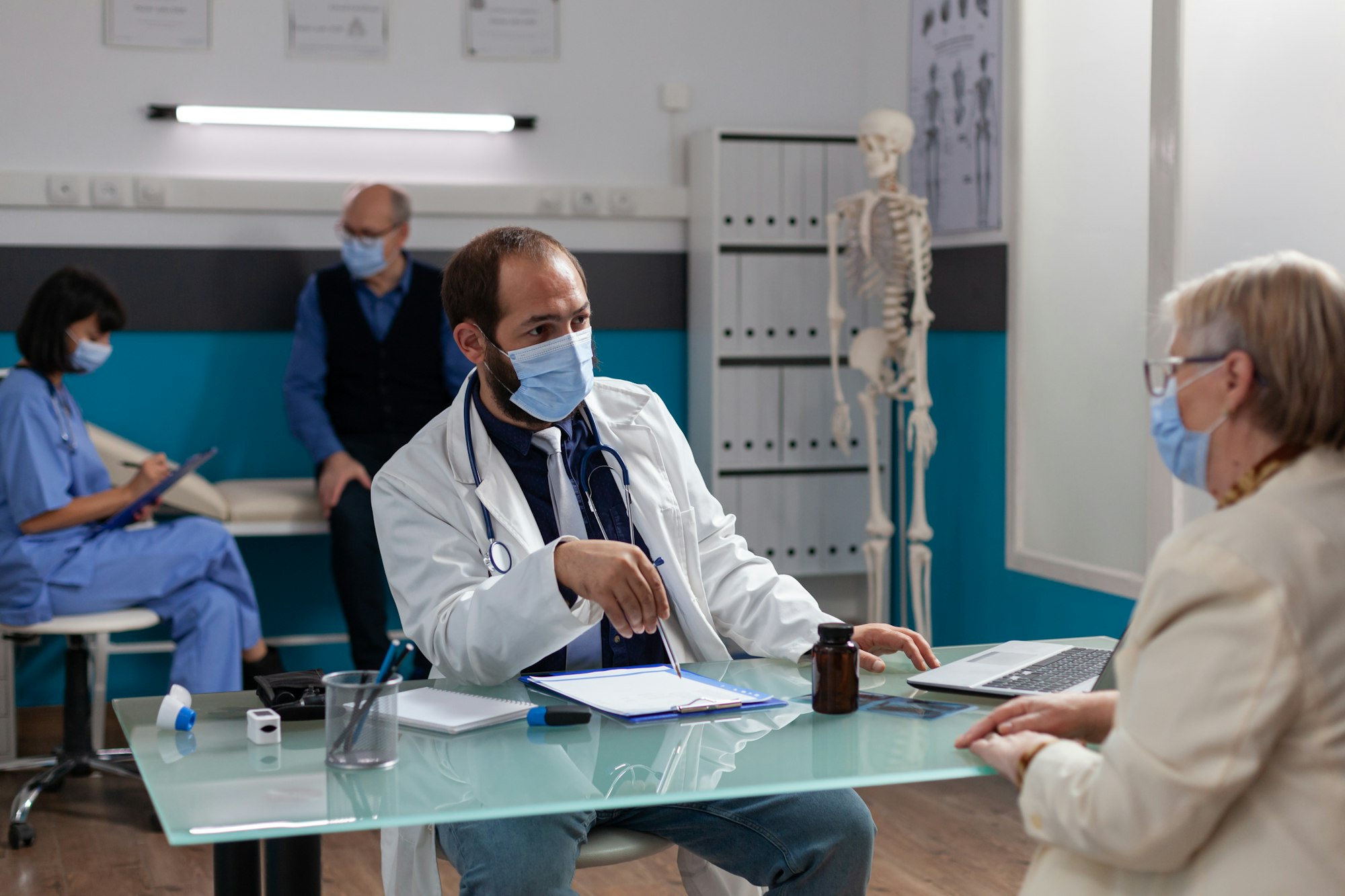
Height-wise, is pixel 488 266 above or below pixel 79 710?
above

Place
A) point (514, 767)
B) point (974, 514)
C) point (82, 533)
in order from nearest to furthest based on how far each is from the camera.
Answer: point (514, 767) < point (82, 533) < point (974, 514)

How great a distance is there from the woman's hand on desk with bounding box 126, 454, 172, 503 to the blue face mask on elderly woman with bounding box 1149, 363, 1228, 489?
287 centimetres

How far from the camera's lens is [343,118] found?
14.6 feet

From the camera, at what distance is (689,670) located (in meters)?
1.86

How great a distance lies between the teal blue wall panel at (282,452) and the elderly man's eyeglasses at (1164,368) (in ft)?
9.28

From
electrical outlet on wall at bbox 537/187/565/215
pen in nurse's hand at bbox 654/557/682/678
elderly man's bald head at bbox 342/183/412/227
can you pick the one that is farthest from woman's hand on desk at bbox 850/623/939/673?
electrical outlet on wall at bbox 537/187/565/215

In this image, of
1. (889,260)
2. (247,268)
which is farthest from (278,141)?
(889,260)

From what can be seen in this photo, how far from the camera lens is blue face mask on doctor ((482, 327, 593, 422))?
6.73 feet

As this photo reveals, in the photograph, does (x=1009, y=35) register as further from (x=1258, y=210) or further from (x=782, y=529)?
(x=782, y=529)

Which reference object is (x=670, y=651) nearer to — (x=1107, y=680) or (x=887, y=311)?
(x=1107, y=680)

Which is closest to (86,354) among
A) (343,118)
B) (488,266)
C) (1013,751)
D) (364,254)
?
(364,254)

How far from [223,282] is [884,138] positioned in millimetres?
2089

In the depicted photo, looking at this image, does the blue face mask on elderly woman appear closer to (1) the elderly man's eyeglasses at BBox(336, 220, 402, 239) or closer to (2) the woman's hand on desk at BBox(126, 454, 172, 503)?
(2) the woman's hand on desk at BBox(126, 454, 172, 503)

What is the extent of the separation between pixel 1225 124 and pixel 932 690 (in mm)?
1826
